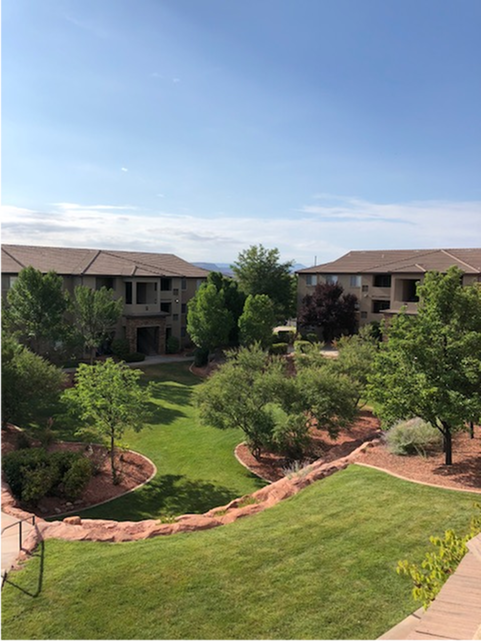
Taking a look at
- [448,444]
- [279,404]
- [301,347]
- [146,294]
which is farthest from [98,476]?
[146,294]

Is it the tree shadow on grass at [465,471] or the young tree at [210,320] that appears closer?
the tree shadow on grass at [465,471]

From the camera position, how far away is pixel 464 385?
1273 cm

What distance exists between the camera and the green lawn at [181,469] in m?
14.4

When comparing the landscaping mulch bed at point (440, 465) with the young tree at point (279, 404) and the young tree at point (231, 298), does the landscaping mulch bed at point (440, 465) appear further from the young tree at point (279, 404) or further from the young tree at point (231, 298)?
the young tree at point (231, 298)

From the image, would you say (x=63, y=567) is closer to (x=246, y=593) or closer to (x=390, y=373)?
(x=246, y=593)

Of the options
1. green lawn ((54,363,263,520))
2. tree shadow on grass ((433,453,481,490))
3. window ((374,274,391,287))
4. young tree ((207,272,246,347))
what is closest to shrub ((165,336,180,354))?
young tree ((207,272,246,347))

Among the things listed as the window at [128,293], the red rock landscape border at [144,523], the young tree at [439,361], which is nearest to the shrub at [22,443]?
the red rock landscape border at [144,523]

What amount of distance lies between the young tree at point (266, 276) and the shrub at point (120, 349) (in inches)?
601

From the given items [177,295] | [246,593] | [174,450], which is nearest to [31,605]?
[246,593]

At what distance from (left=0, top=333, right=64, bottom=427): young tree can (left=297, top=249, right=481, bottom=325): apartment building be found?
26.3 m

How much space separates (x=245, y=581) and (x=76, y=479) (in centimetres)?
839

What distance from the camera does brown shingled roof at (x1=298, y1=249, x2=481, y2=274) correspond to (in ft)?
120

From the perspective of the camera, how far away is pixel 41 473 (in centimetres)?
1366

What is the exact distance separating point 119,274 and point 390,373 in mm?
28897
